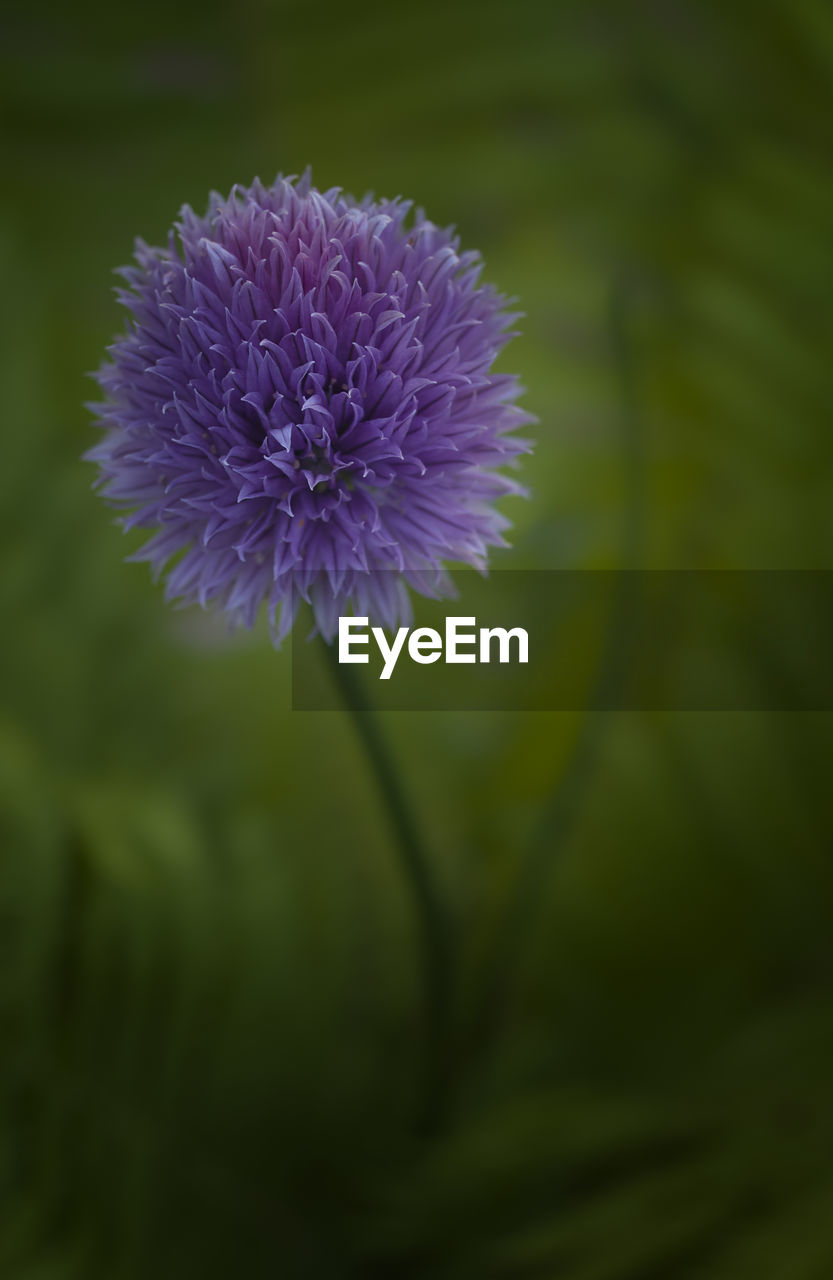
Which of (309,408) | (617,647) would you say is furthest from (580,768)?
(309,408)

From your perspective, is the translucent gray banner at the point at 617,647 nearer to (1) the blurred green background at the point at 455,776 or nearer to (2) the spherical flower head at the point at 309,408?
(1) the blurred green background at the point at 455,776

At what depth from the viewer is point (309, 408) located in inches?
6.7

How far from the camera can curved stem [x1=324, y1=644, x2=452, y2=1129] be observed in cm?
21

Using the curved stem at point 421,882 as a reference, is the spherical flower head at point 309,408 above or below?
above

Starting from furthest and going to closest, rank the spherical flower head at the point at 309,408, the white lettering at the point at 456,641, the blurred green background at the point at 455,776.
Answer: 1. the white lettering at the point at 456,641
2. the blurred green background at the point at 455,776
3. the spherical flower head at the point at 309,408

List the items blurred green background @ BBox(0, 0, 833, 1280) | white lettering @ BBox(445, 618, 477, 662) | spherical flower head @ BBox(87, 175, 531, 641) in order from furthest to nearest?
white lettering @ BBox(445, 618, 477, 662)
blurred green background @ BBox(0, 0, 833, 1280)
spherical flower head @ BBox(87, 175, 531, 641)

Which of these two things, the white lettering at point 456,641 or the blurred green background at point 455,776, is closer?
the blurred green background at point 455,776

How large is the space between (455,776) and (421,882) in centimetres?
16

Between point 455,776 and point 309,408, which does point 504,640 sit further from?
point 309,408

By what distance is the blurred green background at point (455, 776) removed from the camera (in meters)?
0.28

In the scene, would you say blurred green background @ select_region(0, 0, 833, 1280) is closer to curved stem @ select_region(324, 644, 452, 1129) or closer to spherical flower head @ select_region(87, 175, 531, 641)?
curved stem @ select_region(324, 644, 452, 1129)

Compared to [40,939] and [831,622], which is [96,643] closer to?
[40,939]

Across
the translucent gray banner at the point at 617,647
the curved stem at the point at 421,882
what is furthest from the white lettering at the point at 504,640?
the curved stem at the point at 421,882

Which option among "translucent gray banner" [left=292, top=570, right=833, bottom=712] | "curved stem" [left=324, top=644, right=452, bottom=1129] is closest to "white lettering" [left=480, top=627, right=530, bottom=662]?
"translucent gray banner" [left=292, top=570, right=833, bottom=712]
